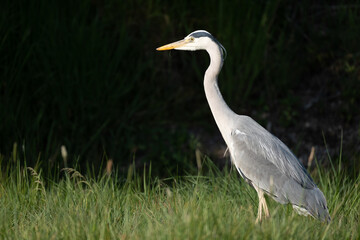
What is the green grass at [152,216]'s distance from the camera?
316cm

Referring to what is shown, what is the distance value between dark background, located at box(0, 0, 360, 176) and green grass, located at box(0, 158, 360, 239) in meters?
2.07

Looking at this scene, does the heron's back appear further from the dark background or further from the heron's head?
the dark background

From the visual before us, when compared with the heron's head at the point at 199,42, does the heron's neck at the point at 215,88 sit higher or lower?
lower

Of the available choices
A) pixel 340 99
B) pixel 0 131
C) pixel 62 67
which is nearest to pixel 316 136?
pixel 340 99

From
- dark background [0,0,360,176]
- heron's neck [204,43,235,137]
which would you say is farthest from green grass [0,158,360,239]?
dark background [0,0,360,176]

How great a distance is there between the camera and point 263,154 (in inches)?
167

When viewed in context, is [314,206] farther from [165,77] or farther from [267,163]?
[165,77]

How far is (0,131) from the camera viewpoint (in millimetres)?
6215

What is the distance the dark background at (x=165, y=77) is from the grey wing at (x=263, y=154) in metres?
2.34

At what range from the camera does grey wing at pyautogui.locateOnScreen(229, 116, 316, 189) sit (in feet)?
13.7

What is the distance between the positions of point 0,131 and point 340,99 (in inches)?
160

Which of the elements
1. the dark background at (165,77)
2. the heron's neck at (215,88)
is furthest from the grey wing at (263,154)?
the dark background at (165,77)

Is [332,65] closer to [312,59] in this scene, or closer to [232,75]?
[312,59]

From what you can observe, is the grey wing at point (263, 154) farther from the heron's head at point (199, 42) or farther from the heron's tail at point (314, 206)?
the heron's head at point (199, 42)
